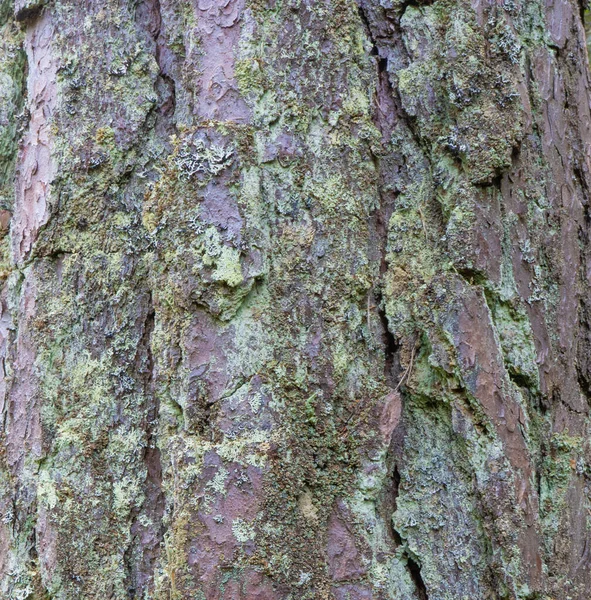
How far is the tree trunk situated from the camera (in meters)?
1.10

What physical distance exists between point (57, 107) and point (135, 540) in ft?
2.80

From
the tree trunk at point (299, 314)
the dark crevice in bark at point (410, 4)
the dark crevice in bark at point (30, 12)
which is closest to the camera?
the tree trunk at point (299, 314)

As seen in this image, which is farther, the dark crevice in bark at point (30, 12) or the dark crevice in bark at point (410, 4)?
the dark crevice in bark at point (30, 12)

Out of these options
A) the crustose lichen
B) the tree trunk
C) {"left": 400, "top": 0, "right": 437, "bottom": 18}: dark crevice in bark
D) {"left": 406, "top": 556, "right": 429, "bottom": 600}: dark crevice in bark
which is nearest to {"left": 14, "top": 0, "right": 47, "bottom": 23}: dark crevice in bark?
the tree trunk

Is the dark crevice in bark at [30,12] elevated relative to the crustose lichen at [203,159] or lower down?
elevated

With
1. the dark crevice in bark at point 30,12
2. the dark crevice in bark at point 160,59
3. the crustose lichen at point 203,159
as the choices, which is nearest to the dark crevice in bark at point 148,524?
the crustose lichen at point 203,159

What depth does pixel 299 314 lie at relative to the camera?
1.14 meters

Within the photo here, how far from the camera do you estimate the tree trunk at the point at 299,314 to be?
1.10m

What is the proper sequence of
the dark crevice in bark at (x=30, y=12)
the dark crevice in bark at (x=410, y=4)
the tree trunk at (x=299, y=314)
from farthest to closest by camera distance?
the dark crevice in bark at (x=30, y=12)
the dark crevice in bark at (x=410, y=4)
the tree trunk at (x=299, y=314)

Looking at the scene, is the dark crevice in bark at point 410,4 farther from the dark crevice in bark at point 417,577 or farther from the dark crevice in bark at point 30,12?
the dark crevice in bark at point 417,577

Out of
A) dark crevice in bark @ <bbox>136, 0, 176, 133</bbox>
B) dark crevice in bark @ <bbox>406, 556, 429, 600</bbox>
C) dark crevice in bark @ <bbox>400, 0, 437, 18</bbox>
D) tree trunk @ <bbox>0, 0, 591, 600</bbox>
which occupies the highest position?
dark crevice in bark @ <bbox>400, 0, 437, 18</bbox>

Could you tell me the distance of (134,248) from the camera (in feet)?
4.06

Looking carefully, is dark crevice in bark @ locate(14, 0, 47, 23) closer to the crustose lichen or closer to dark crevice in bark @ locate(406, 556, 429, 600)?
the crustose lichen

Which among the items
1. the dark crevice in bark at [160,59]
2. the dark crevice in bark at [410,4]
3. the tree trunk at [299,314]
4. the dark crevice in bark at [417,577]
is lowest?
the dark crevice in bark at [417,577]
